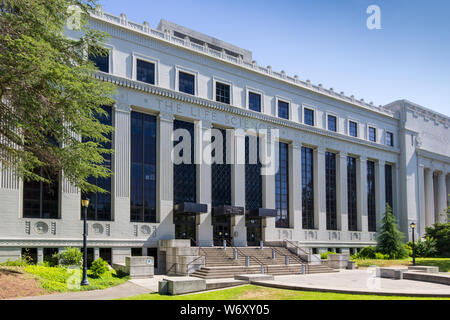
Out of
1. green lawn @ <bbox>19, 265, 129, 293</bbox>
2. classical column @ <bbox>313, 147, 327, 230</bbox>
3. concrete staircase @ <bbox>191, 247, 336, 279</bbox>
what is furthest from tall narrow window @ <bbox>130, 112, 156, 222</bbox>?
classical column @ <bbox>313, 147, 327, 230</bbox>

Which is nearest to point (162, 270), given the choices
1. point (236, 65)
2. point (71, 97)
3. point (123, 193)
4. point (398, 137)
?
point (123, 193)

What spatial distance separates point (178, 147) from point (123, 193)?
6.30 meters

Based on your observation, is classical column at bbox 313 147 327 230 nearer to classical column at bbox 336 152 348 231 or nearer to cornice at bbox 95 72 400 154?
cornice at bbox 95 72 400 154

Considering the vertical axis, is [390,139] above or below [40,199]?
above

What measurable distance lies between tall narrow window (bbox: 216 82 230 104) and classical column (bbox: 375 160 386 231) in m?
23.7

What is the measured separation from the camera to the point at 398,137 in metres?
57.1

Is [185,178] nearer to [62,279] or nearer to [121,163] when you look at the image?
[121,163]

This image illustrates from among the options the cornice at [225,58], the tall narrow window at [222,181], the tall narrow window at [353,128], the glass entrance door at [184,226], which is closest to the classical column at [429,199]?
the cornice at [225,58]

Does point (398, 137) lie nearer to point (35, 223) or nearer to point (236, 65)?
point (236, 65)

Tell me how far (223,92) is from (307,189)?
46.4 feet

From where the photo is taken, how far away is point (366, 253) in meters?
46.2

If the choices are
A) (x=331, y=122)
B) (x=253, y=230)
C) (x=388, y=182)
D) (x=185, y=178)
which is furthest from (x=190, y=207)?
(x=388, y=182)

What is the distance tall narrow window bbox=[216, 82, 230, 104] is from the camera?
39.4 meters

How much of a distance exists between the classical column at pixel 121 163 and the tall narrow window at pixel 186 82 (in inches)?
220
